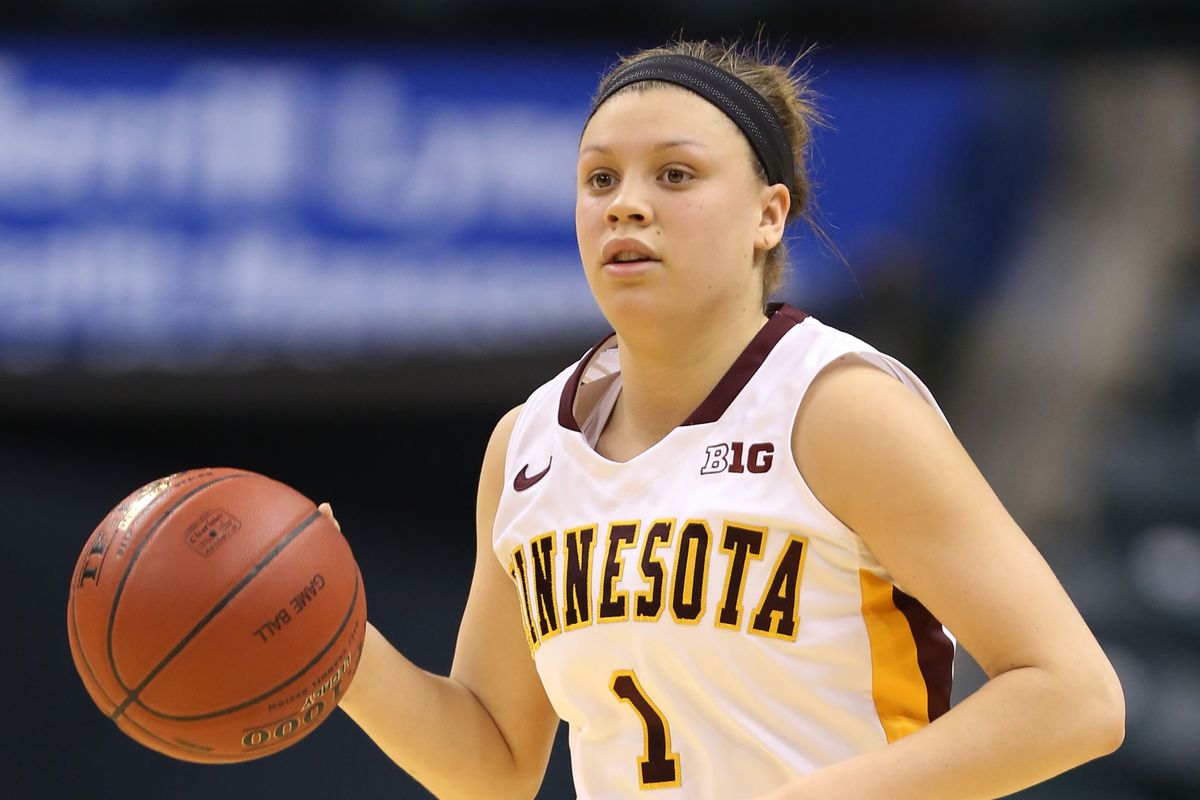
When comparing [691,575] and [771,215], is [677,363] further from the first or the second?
[691,575]

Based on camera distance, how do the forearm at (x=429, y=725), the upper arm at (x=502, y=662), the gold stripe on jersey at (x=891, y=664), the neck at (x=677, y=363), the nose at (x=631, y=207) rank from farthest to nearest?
the upper arm at (x=502, y=662), the forearm at (x=429, y=725), the neck at (x=677, y=363), the nose at (x=631, y=207), the gold stripe on jersey at (x=891, y=664)

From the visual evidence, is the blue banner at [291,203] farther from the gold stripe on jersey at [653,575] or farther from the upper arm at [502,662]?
the gold stripe on jersey at [653,575]

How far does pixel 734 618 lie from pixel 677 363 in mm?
463

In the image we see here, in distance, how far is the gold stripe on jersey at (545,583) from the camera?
2705 millimetres

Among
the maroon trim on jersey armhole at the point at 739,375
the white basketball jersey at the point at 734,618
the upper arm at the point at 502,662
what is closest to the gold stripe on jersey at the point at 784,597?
the white basketball jersey at the point at 734,618

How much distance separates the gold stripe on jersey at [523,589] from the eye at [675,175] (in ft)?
2.13

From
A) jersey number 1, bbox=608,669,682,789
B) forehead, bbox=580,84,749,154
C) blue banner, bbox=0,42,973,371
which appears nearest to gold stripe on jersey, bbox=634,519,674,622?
jersey number 1, bbox=608,669,682,789

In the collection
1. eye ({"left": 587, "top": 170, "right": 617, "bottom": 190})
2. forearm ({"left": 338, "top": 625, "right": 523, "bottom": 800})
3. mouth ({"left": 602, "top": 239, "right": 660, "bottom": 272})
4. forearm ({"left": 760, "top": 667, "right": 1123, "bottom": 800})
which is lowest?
forearm ({"left": 338, "top": 625, "right": 523, "bottom": 800})

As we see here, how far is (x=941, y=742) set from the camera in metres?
2.26

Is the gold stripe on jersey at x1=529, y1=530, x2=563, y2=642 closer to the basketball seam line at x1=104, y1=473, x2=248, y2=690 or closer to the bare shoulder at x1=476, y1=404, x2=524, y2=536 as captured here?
the bare shoulder at x1=476, y1=404, x2=524, y2=536

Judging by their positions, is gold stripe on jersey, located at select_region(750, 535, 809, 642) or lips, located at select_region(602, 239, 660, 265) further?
lips, located at select_region(602, 239, 660, 265)

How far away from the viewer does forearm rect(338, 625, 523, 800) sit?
296cm

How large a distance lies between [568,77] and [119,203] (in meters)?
1.62

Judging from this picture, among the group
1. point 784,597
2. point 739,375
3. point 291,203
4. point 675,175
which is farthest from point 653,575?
point 291,203
